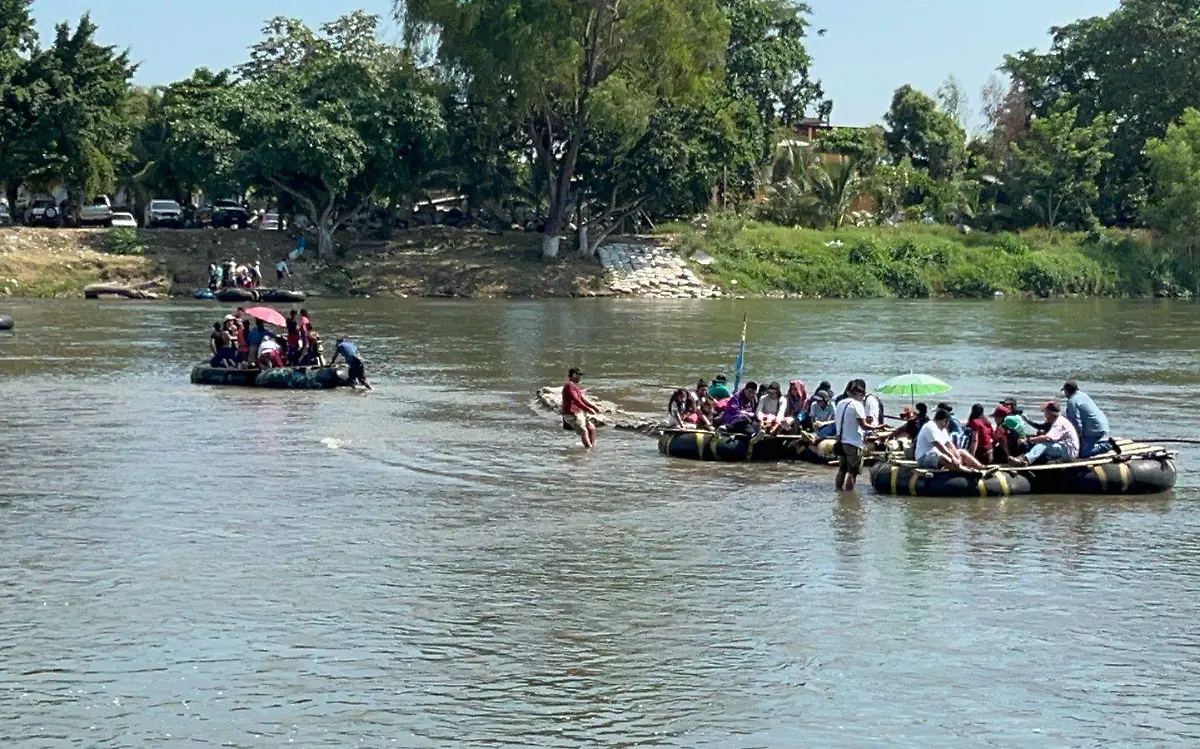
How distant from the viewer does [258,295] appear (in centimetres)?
6334

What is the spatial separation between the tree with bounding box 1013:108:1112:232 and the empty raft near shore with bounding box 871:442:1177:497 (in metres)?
65.7

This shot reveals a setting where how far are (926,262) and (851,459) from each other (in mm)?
61157

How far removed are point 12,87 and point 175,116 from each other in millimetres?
7493

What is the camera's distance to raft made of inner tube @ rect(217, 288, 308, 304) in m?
62.2

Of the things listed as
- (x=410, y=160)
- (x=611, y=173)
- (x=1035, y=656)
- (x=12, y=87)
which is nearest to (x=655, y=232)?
(x=611, y=173)

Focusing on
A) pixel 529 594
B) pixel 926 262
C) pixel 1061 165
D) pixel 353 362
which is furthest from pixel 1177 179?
pixel 529 594

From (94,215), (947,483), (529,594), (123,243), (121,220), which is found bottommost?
(529,594)

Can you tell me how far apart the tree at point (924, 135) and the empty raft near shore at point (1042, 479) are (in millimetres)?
71812

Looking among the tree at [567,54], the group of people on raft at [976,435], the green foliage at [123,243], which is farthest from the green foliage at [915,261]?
the group of people on raft at [976,435]

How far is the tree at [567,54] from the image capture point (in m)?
68.6

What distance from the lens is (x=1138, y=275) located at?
8744cm

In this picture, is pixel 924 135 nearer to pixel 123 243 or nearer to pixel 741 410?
pixel 123 243

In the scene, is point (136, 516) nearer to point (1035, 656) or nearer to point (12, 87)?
point (1035, 656)

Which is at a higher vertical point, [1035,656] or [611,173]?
[611,173]
